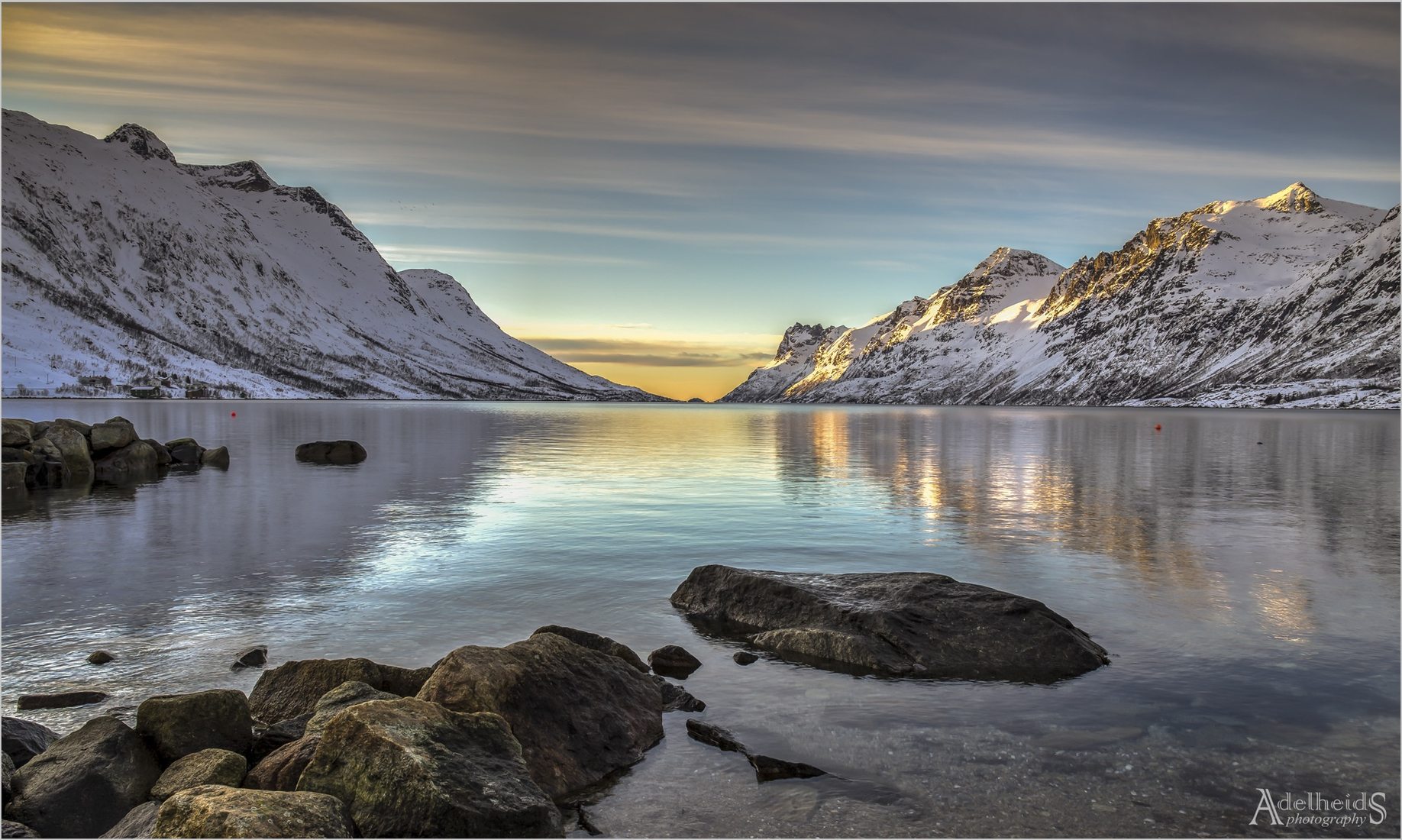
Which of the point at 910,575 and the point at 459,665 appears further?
the point at 910,575

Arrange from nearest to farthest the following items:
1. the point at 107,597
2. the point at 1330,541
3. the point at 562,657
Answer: the point at 562,657
the point at 107,597
the point at 1330,541

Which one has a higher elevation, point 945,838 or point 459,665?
point 459,665

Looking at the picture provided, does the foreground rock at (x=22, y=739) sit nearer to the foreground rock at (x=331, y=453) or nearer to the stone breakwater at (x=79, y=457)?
the stone breakwater at (x=79, y=457)

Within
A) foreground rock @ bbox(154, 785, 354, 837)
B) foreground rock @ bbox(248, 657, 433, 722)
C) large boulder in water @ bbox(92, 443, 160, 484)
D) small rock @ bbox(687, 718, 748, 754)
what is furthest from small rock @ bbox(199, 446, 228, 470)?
foreground rock @ bbox(154, 785, 354, 837)

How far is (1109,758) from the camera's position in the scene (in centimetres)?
1128

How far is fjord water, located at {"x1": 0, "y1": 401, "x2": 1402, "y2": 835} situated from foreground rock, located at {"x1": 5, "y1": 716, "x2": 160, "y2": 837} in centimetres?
281

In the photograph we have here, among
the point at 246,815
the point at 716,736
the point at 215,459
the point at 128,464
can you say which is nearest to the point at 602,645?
the point at 716,736

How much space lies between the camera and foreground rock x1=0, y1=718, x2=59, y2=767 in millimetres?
10450

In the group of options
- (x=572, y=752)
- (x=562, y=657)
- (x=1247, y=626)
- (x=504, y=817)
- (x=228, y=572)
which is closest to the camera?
(x=504, y=817)

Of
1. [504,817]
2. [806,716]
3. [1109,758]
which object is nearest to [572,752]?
[504,817]

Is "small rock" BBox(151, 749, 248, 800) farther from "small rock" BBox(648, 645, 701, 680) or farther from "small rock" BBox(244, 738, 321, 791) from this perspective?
"small rock" BBox(648, 645, 701, 680)

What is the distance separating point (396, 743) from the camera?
8867 millimetres

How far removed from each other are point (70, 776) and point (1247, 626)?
19358 millimetres

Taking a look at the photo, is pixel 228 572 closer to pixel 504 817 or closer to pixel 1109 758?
pixel 504 817
